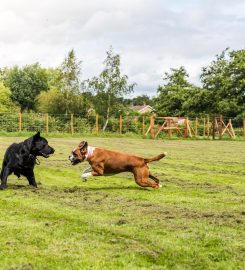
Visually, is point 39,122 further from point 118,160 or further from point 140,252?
point 140,252

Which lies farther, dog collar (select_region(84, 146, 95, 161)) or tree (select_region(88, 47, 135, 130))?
tree (select_region(88, 47, 135, 130))

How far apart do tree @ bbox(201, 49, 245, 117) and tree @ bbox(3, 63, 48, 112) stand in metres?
36.6

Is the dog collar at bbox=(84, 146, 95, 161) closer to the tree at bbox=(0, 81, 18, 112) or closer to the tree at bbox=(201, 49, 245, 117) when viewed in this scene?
the tree at bbox=(201, 49, 245, 117)

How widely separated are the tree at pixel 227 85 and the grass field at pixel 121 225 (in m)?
40.7

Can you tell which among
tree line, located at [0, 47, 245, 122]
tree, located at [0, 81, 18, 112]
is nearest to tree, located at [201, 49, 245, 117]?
tree line, located at [0, 47, 245, 122]

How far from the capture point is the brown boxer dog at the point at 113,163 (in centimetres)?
995

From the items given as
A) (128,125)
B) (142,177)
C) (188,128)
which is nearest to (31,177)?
(142,177)

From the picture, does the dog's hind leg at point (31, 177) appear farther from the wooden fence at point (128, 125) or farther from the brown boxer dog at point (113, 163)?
the wooden fence at point (128, 125)

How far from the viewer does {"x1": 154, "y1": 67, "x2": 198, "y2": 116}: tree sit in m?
59.7

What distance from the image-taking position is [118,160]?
10.0 metres

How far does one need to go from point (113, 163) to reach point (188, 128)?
3074 centimetres

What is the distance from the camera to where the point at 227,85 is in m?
52.1

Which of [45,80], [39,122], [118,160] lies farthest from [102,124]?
[45,80]

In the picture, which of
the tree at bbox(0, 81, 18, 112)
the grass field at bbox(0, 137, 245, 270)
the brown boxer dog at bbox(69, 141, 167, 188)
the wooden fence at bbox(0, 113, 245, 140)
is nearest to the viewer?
the grass field at bbox(0, 137, 245, 270)
